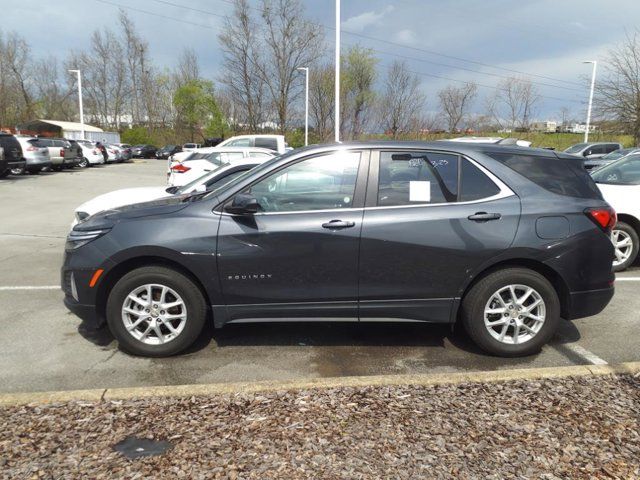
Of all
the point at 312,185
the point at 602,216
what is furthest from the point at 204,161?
the point at 602,216

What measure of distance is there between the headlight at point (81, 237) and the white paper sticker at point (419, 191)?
8.00 ft

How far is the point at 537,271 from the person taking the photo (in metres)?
3.93

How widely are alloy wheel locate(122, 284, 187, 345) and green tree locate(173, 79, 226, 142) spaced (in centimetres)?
5059

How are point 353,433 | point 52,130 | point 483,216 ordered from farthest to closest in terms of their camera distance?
point 52,130
point 483,216
point 353,433

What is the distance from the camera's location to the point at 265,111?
43.9m

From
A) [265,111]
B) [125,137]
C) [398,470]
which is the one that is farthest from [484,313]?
[125,137]

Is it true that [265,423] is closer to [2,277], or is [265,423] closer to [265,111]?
[2,277]

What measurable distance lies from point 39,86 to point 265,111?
38.5m

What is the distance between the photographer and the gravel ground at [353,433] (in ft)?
8.00

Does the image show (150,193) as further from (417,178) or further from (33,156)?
(33,156)

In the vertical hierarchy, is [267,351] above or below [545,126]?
below

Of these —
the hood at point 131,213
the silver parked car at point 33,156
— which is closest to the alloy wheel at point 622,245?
the hood at point 131,213

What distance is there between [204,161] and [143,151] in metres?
Result: 36.4

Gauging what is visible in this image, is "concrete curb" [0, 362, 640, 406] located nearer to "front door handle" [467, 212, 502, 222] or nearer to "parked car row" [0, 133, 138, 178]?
"front door handle" [467, 212, 502, 222]
